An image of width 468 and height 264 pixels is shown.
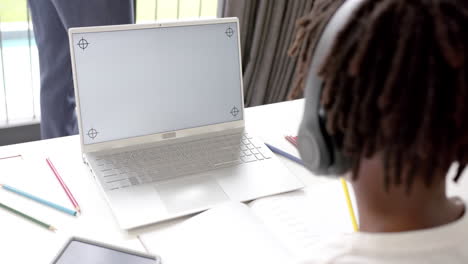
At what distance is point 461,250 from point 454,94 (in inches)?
6.5

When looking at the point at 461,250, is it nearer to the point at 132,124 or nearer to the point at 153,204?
the point at 153,204

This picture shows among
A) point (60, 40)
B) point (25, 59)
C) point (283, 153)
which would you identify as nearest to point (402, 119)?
point (283, 153)

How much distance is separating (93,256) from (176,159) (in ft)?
1.02

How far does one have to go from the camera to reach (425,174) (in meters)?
0.54

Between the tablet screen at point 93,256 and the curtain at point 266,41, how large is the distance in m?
1.35

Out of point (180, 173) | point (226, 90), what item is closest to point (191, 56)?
point (226, 90)

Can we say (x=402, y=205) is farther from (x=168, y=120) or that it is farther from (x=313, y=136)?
(x=168, y=120)

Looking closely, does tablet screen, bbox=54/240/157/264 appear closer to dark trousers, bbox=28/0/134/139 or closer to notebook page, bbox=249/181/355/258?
notebook page, bbox=249/181/355/258

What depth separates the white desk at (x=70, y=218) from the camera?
81 cm

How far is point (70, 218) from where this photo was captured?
2.90 feet

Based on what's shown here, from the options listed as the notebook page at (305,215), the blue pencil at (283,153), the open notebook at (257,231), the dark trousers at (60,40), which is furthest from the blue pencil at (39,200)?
the dark trousers at (60,40)

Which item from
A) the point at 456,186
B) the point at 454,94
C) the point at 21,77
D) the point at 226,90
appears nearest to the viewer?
the point at 454,94

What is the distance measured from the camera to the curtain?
2.02 meters

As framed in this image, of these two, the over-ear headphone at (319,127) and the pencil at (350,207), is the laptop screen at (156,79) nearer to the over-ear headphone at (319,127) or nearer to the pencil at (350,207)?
the pencil at (350,207)
